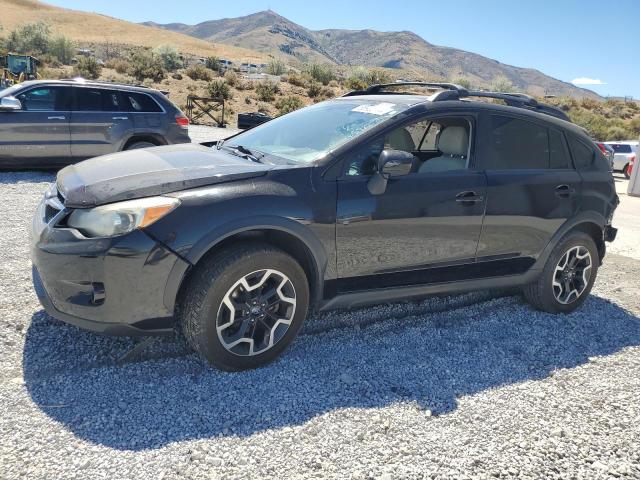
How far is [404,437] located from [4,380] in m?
2.24

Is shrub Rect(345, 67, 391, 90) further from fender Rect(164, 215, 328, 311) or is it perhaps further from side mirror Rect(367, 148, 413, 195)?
fender Rect(164, 215, 328, 311)

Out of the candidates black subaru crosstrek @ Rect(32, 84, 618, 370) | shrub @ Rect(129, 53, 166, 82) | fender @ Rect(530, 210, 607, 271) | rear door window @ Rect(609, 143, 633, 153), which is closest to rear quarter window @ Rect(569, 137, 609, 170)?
black subaru crosstrek @ Rect(32, 84, 618, 370)

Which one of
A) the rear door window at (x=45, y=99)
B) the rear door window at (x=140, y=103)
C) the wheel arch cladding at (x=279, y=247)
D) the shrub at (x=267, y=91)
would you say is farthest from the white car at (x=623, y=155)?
the shrub at (x=267, y=91)

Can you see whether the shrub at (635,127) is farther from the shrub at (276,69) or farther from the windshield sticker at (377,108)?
the windshield sticker at (377,108)

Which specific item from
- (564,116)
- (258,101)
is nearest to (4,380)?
(564,116)

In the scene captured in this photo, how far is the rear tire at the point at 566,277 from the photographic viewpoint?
4562mm

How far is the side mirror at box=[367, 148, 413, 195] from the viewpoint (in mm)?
3398

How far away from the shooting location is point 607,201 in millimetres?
4781

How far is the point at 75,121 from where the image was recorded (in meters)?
8.84

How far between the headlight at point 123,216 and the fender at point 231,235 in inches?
10.5

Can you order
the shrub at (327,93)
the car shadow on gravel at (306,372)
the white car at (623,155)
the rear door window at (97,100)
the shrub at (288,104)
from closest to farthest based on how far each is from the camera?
the car shadow on gravel at (306,372)
the rear door window at (97,100)
the white car at (623,155)
the shrub at (288,104)
the shrub at (327,93)

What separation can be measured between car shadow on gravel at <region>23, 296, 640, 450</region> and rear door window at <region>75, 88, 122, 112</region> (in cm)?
616

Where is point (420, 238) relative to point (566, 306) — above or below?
above

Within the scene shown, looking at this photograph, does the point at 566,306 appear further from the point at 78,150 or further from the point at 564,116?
the point at 78,150
